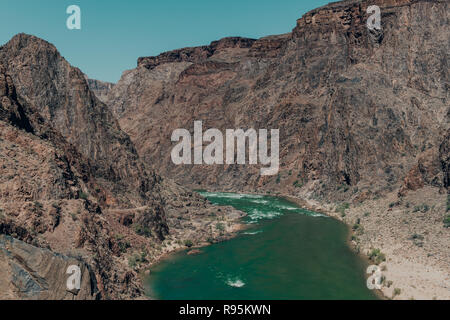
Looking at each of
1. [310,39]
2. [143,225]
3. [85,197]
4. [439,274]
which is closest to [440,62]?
[310,39]

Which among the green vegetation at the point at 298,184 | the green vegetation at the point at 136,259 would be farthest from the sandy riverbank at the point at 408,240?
the green vegetation at the point at 136,259

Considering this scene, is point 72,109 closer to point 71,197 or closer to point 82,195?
point 82,195

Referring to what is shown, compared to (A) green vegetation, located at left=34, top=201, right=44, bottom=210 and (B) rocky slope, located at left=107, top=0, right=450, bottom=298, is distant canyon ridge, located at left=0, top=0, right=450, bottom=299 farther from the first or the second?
(B) rocky slope, located at left=107, top=0, right=450, bottom=298

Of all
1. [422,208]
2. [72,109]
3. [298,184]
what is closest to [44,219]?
[72,109]

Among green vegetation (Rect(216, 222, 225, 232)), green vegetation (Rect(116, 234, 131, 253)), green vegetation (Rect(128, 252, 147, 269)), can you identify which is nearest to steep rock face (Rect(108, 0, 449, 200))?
green vegetation (Rect(216, 222, 225, 232))

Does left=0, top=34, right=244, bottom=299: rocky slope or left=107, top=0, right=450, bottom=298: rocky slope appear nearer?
left=0, top=34, right=244, bottom=299: rocky slope

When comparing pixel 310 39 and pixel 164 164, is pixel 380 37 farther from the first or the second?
pixel 164 164
